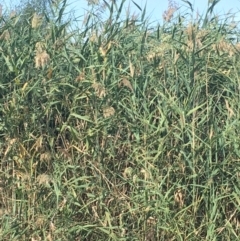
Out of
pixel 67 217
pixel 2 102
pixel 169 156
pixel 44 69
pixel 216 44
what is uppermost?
pixel 216 44

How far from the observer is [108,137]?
395 cm

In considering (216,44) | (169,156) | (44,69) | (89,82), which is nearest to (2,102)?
(44,69)

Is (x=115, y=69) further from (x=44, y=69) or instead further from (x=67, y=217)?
(x=67, y=217)

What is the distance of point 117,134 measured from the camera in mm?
3990

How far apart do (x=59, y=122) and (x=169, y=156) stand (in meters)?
0.89

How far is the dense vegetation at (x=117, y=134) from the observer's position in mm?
3709

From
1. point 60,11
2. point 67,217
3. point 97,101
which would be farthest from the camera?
point 60,11

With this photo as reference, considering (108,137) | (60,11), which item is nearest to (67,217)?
(108,137)

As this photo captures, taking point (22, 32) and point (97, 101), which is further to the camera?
point (22, 32)

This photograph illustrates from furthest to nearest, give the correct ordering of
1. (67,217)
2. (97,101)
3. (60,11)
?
(60,11), (97,101), (67,217)

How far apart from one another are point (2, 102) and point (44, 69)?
0.40 m

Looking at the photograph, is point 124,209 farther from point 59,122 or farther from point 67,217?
point 59,122

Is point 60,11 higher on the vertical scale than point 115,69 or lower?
higher

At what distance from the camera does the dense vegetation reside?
3.71 meters
